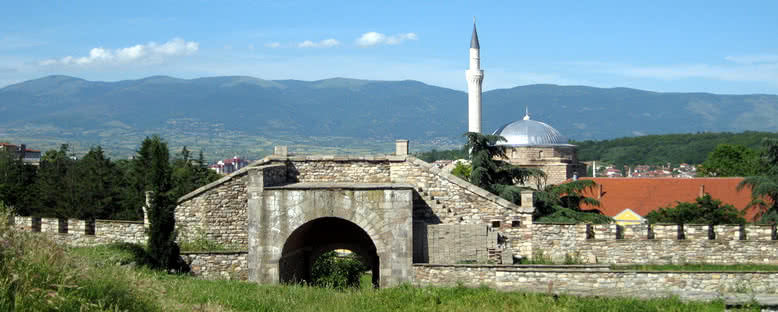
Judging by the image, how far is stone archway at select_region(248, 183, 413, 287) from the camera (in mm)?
16984

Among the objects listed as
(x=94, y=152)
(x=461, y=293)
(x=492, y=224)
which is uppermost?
(x=94, y=152)

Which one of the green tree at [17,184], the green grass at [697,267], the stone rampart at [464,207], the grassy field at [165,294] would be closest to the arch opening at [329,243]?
the stone rampart at [464,207]

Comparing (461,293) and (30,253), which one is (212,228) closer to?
(461,293)

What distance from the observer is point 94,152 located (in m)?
47.0

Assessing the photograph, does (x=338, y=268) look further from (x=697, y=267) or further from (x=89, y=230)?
(x=697, y=267)

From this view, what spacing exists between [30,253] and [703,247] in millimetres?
13864

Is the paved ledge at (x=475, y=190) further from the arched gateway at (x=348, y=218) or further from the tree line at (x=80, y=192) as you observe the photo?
the tree line at (x=80, y=192)

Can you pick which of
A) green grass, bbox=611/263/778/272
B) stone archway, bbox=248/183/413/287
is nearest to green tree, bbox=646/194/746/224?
green grass, bbox=611/263/778/272

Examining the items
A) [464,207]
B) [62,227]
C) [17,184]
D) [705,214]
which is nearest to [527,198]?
[464,207]

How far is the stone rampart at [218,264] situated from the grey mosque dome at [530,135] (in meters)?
43.5

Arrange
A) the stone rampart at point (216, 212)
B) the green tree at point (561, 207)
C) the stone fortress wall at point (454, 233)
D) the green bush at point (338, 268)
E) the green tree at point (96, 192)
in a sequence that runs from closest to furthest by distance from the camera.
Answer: the stone fortress wall at point (454, 233) → the stone rampart at point (216, 212) → the green tree at point (561, 207) → the green bush at point (338, 268) → the green tree at point (96, 192)

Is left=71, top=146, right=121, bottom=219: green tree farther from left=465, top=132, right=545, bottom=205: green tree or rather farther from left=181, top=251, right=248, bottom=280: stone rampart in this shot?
left=181, top=251, right=248, bottom=280: stone rampart

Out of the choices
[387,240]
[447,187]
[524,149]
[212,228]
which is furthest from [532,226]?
[524,149]

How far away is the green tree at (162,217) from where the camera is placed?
17250 millimetres
